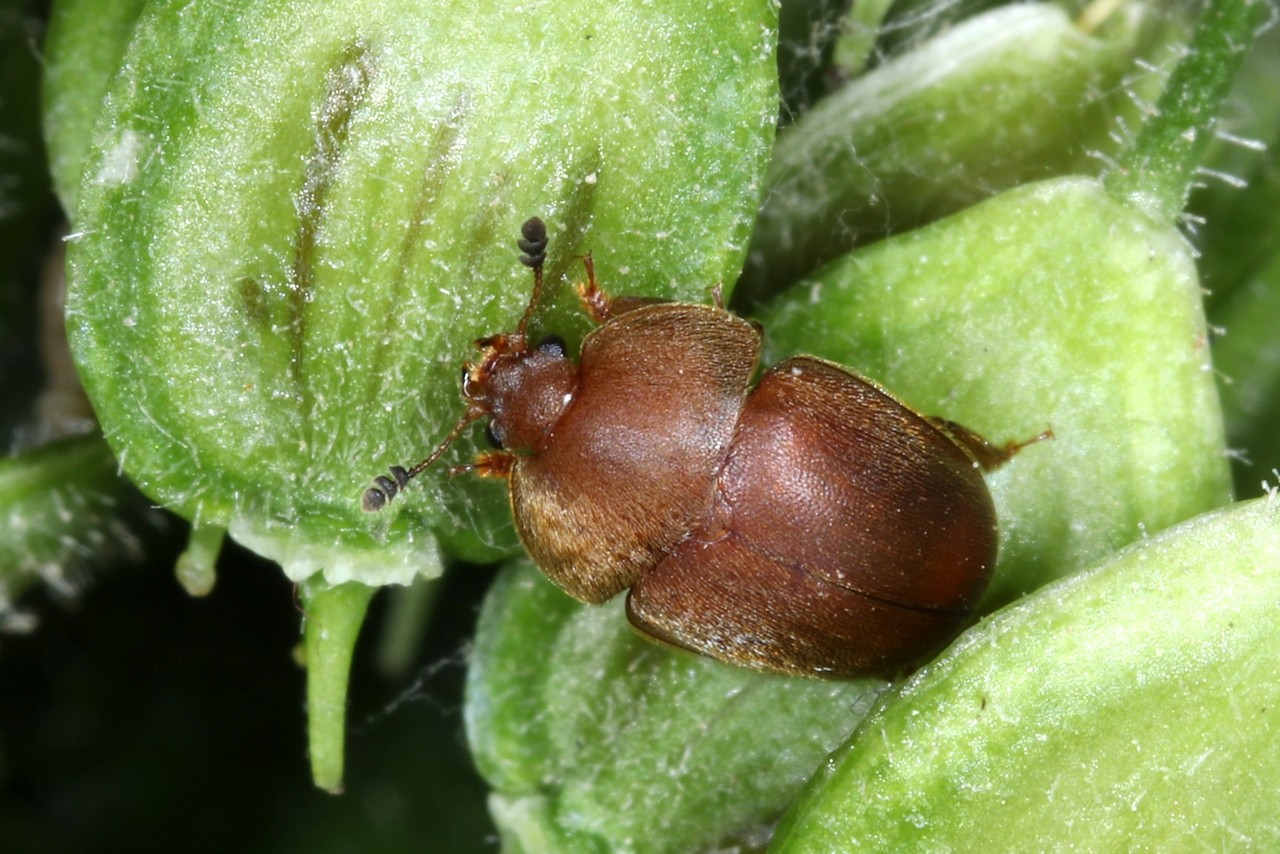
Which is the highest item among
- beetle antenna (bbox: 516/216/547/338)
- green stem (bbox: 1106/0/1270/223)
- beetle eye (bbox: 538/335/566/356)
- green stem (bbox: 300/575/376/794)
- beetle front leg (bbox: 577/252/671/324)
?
green stem (bbox: 1106/0/1270/223)

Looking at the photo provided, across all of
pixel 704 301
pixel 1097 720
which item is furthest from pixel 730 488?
pixel 1097 720

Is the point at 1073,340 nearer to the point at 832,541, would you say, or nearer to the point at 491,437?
the point at 832,541

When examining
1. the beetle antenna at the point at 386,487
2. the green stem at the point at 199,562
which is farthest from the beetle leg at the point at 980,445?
the green stem at the point at 199,562

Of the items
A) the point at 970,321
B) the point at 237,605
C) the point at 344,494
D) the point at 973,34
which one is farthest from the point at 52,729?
the point at 973,34

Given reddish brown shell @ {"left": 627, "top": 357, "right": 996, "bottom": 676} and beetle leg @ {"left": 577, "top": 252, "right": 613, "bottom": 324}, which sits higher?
beetle leg @ {"left": 577, "top": 252, "right": 613, "bottom": 324}

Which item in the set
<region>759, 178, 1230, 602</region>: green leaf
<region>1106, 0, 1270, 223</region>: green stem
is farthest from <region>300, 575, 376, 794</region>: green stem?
<region>1106, 0, 1270, 223</region>: green stem

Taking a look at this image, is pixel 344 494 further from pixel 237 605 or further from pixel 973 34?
pixel 973 34

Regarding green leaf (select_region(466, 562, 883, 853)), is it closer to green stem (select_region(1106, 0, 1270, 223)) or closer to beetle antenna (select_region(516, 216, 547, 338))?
beetle antenna (select_region(516, 216, 547, 338))
